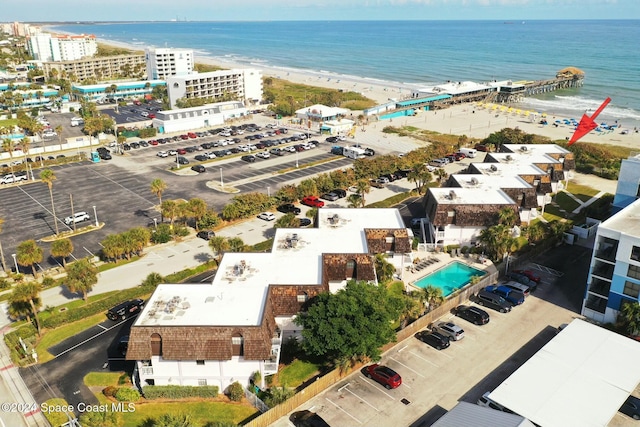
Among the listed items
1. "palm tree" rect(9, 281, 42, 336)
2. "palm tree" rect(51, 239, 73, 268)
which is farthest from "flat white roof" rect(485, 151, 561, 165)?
"palm tree" rect(9, 281, 42, 336)

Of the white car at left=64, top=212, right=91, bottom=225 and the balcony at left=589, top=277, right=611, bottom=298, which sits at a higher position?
the balcony at left=589, top=277, right=611, bottom=298

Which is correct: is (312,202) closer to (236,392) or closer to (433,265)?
(433,265)

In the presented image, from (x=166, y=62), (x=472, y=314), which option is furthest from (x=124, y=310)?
(x=166, y=62)

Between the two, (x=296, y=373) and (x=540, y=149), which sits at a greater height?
(x=540, y=149)

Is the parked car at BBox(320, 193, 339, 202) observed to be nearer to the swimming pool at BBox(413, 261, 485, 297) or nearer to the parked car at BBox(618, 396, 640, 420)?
the swimming pool at BBox(413, 261, 485, 297)

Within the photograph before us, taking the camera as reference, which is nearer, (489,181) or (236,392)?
(236,392)

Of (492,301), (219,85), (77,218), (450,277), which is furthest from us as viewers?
(219,85)
